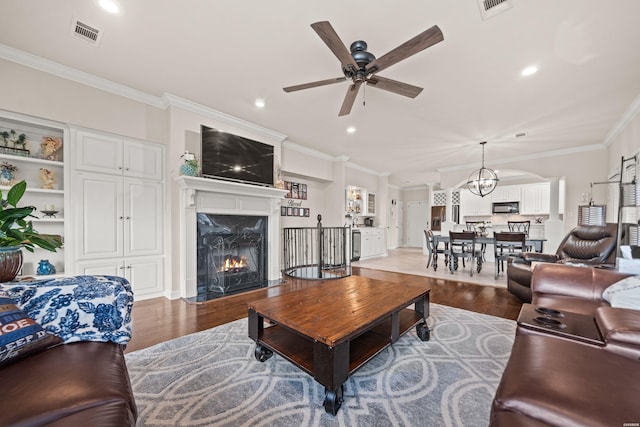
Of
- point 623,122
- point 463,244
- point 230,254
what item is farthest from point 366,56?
point 623,122

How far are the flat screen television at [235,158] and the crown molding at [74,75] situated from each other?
0.81m

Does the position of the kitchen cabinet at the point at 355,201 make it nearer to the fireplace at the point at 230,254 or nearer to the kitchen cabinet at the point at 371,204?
the kitchen cabinet at the point at 371,204

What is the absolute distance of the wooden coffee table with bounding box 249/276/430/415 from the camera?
140cm

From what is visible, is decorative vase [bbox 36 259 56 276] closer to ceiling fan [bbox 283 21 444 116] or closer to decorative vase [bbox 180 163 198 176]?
decorative vase [bbox 180 163 198 176]

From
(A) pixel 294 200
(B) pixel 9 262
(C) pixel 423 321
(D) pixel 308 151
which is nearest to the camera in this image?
(B) pixel 9 262

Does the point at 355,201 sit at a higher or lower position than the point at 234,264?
higher

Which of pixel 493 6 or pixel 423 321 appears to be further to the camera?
pixel 423 321

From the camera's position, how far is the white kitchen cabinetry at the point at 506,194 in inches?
272

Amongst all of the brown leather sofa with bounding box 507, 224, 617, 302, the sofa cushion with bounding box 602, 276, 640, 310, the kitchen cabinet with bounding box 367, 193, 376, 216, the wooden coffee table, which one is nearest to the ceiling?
the brown leather sofa with bounding box 507, 224, 617, 302

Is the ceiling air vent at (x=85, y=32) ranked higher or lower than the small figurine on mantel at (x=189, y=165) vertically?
higher

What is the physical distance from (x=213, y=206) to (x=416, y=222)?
903 cm

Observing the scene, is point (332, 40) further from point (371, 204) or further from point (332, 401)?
point (371, 204)

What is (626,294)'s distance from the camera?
159cm

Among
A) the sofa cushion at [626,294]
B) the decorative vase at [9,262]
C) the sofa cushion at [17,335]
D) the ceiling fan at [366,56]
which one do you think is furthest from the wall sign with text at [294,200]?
the sofa cushion at [626,294]
